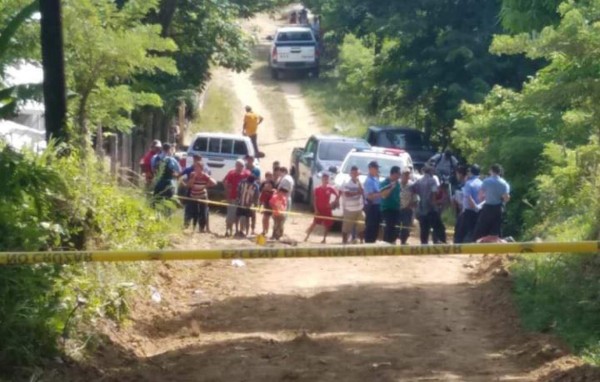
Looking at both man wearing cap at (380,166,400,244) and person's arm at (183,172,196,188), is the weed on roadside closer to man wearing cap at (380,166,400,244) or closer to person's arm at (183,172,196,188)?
person's arm at (183,172,196,188)

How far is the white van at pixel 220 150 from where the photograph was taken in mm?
31547

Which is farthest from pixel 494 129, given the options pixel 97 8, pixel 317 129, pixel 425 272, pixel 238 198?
pixel 317 129

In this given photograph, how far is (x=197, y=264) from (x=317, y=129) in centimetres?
3042

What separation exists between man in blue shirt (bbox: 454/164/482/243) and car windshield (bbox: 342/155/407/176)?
5.65m

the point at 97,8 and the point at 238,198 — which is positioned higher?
the point at 97,8

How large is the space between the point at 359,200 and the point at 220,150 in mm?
8623

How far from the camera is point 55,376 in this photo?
36.5ft

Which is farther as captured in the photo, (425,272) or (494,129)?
(494,129)

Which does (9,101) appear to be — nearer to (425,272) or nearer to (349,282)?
(349,282)

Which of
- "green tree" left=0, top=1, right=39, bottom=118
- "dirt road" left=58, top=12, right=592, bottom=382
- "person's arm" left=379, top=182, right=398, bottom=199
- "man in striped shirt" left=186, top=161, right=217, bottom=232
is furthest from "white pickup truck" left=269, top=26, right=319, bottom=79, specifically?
"green tree" left=0, top=1, right=39, bottom=118

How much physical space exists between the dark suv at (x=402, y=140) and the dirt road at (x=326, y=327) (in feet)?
49.0

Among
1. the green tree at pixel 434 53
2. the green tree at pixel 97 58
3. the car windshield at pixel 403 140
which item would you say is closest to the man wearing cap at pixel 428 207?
the green tree at pixel 97 58

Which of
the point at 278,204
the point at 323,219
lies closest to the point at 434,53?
the point at 323,219

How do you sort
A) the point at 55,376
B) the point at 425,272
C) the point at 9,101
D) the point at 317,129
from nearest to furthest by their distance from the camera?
the point at 55,376, the point at 9,101, the point at 425,272, the point at 317,129
